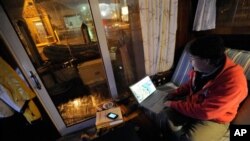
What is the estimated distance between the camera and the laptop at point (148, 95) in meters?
1.39

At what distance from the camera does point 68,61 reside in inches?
110

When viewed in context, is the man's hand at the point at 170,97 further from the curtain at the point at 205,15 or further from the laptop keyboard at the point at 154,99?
the curtain at the point at 205,15

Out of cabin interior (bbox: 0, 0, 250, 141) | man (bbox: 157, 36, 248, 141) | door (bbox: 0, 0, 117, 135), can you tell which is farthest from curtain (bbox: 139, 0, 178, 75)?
man (bbox: 157, 36, 248, 141)

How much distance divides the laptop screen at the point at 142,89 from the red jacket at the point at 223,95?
20.9 inches

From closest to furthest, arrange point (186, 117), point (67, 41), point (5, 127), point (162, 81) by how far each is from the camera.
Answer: point (186, 117) < point (5, 127) < point (162, 81) < point (67, 41)

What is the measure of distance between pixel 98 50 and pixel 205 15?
141 centimetres

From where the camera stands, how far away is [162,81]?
184 cm

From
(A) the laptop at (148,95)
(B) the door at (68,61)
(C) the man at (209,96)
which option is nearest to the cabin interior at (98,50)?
(B) the door at (68,61)

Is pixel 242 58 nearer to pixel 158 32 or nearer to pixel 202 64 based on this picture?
pixel 202 64

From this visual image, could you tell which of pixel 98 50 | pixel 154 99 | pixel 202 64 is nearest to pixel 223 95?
pixel 202 64

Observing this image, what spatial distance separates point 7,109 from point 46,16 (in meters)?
2.15

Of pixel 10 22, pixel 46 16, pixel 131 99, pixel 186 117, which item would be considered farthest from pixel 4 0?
pixel 186 117

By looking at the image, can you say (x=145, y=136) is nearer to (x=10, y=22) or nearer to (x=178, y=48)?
(x=178, y=48)

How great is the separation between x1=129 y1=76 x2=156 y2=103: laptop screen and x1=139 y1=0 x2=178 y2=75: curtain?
0.26 meters
